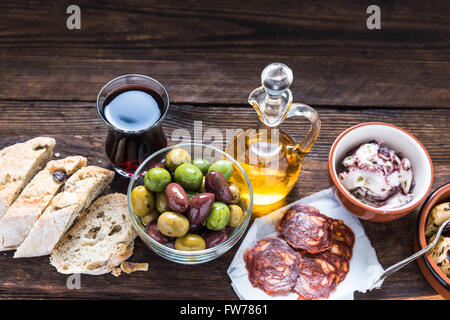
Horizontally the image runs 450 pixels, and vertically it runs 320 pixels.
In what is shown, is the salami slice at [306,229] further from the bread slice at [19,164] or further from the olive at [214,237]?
the bread slice at [19,164]

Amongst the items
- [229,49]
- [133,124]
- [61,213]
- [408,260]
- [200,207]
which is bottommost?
[408,260]

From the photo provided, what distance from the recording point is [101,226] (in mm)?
1611

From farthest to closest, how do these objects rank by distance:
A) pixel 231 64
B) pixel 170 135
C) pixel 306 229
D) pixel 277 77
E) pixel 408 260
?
pixel 231 64 → pixel 170 135 → pixel 306 229 → pixel 408 260 → pixel 277 77

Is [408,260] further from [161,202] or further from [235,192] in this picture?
[161,202]

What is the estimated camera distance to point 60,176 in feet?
5.30

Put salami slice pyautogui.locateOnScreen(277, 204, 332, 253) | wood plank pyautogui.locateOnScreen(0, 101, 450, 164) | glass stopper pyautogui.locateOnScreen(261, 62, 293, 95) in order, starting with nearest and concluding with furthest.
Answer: glass stopper pyautogui.locateOnScreen(261, 62, 293, 95)
salami slice pyautogui.locateOnScreen(277, 204, 332, 253)
wood plank pyautogui.locateOnScreen(0, 101, 450, 164)

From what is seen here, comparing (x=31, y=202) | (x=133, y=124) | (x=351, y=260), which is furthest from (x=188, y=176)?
(x=351, y=260)

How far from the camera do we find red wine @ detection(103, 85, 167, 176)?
5.12 feet

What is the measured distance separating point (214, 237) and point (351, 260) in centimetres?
49

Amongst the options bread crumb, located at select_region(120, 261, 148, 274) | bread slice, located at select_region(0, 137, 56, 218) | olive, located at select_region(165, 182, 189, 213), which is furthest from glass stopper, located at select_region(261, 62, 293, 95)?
bread slice, located at select_region(0, 137, 56, 218)

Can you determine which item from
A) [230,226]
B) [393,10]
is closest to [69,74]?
[230,226]

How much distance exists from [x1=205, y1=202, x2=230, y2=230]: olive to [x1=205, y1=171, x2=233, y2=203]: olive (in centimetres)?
2

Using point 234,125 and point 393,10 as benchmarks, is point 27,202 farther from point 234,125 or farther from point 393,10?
point 393,10

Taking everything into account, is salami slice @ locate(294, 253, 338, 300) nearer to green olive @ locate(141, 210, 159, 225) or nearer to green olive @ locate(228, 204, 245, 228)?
green olive @ locate(228, 204, 245, 228)
